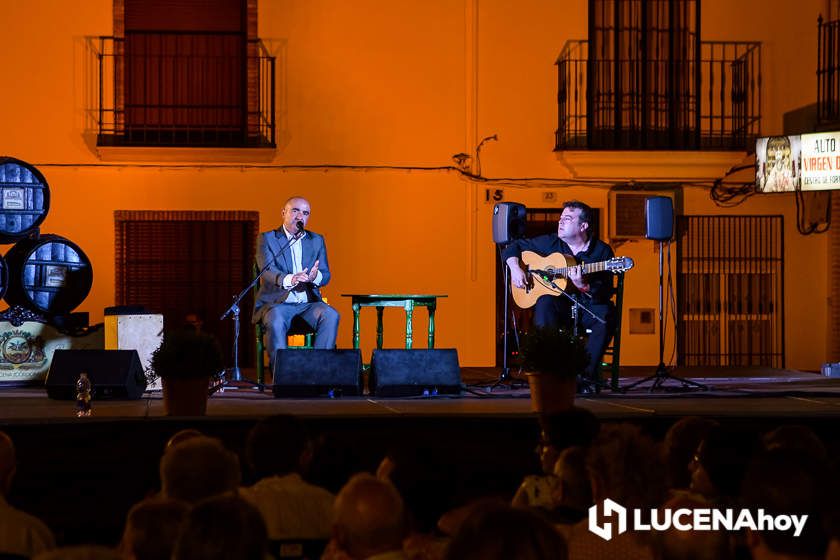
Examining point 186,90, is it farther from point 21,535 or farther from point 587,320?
point 21,535

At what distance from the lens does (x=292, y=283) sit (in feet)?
31.0

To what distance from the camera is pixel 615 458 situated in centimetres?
369

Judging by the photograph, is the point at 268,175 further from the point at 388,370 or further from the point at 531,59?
the point at 388,370

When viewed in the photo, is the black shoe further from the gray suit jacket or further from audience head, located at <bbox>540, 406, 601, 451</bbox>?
audience head, located at <bbox>540, 406, 601, 451</bbox>

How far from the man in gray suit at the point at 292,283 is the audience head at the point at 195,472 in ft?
18.9

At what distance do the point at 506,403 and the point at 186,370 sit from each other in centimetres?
212

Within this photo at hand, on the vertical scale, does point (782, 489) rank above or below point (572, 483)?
above

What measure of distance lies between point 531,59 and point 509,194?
4.84ft

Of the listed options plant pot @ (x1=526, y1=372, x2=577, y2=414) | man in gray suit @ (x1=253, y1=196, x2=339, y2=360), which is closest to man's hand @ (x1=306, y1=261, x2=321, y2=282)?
man in gray suit @ (x1=253, y1=196, x2=339, y2=360)

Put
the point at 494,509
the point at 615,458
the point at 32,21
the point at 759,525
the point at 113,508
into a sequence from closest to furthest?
1. the point at 494,509
2. the point at 759,525
3. the point at 615,458
4. the point at 113,508
5. the point at 32,21

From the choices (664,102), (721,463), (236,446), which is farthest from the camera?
(664,102)

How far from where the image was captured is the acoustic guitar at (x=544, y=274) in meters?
9.30

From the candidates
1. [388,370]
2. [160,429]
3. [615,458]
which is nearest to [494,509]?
[615,458]

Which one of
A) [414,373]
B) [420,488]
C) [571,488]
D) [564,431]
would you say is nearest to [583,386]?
[414,373]
